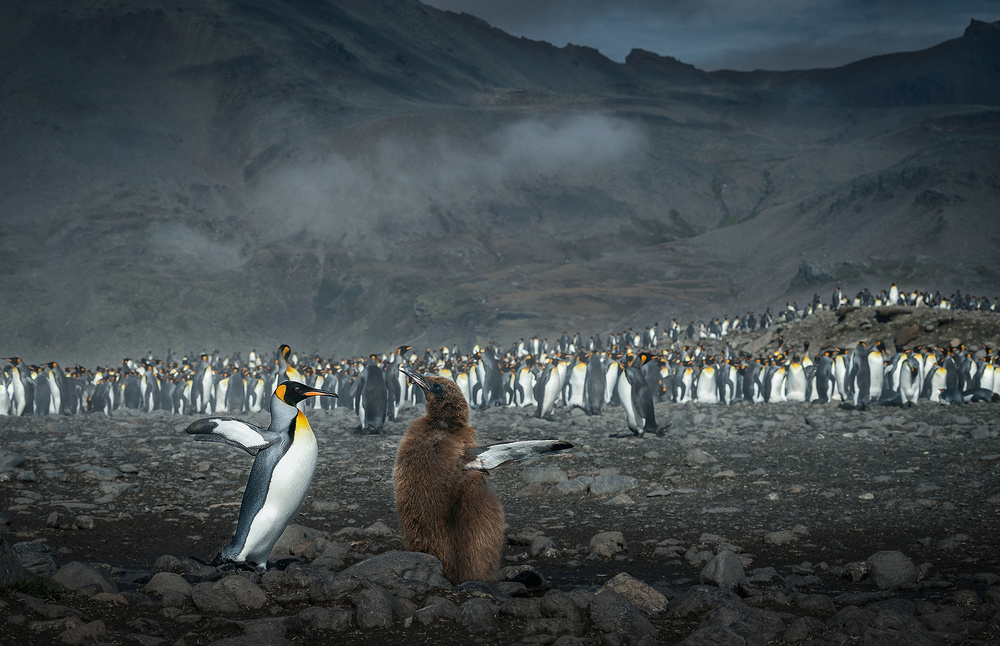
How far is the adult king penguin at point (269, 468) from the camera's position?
5.18 metres

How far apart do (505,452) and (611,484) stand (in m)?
4.23

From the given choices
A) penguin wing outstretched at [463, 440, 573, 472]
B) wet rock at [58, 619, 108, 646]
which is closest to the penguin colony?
penguin wing outstretched at [463, 440, 573, 472]

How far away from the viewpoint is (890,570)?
16.6 feet

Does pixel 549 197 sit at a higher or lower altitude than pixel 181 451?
higher

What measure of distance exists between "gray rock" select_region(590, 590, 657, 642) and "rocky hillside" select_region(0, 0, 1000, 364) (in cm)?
4987

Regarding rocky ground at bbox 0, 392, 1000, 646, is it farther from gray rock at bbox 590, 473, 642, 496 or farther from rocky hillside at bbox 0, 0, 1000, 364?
rocky hillside at bbox 0, 0, 1000, 364

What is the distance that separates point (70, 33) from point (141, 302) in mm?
68330

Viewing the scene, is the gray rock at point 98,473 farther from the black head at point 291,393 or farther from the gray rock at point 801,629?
the gray rock at point 801,629

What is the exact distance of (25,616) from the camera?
3492 millimetres

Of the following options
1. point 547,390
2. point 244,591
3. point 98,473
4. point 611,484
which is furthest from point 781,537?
point 547,390

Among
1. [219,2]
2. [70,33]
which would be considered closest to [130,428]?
[70,33]

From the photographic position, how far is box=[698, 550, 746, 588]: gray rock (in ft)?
16.5

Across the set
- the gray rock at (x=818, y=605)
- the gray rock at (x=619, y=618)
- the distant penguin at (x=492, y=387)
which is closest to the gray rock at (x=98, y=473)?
the gray rock at (x=619, y=618)

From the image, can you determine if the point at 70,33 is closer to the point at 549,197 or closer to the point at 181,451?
the point at 549,197
